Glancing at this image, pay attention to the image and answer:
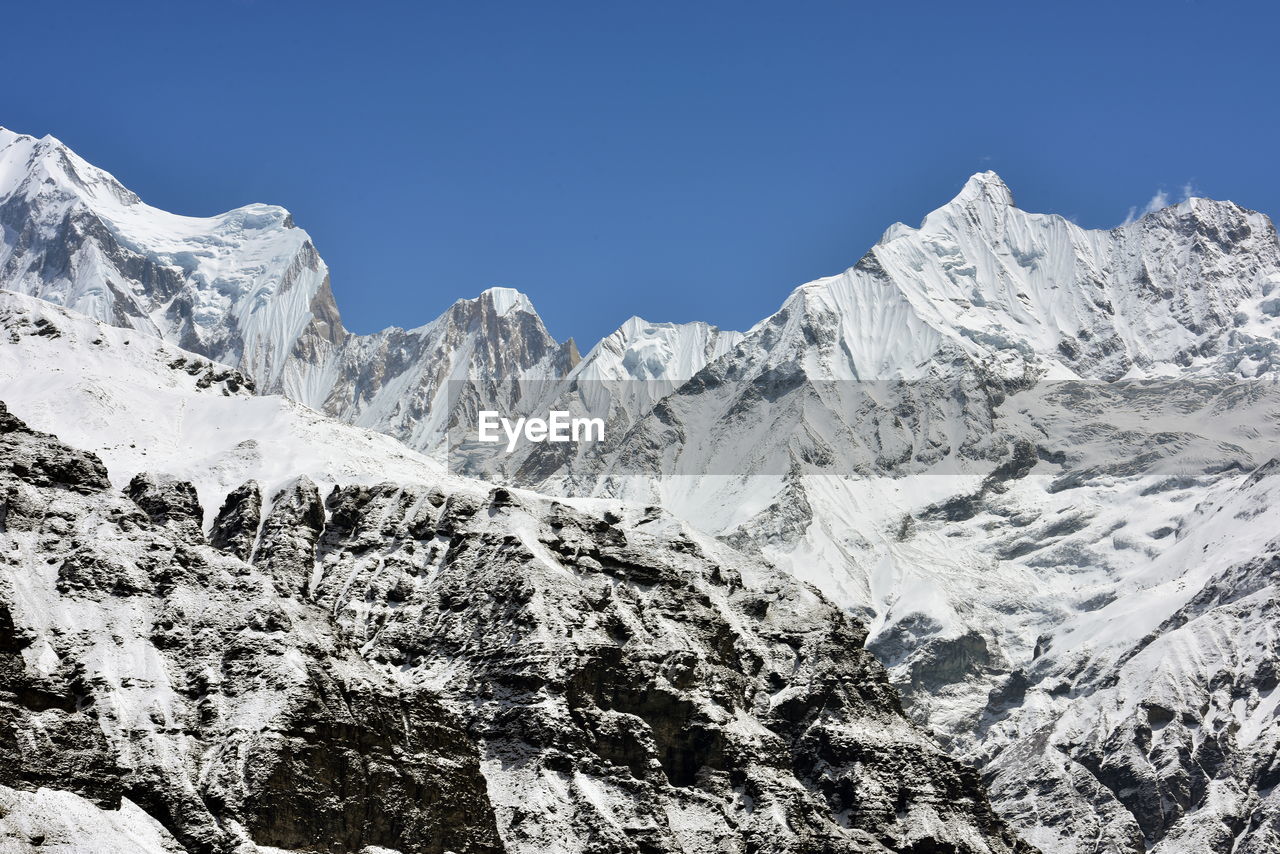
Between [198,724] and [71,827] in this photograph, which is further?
[198,724]

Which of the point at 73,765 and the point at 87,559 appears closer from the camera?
the point at 73,765

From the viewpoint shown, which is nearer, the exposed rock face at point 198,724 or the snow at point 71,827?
the snow at point 71,827

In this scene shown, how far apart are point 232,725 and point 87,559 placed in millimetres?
24548

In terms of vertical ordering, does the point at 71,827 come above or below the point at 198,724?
below

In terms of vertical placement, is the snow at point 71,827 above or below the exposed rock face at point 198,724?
below

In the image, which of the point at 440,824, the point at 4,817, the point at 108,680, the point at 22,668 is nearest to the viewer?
the point at 4,817

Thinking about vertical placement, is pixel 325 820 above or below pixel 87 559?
below

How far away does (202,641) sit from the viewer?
19375cm

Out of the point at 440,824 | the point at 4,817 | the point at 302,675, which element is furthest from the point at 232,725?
the point at 4,817

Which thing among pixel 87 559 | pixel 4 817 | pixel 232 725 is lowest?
pixel 4 817

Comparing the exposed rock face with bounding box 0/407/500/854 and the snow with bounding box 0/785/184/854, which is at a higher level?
the exposed rock face with bounding box 0/407/500/854

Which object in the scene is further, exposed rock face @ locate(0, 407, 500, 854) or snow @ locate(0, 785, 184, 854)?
exposed rock face @ locate(0, 407, 500, 854)

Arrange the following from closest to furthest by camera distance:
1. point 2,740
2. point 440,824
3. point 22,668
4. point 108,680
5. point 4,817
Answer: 1. point 4,817
2. point 2,740
3. point 22,668
4. point 108,680
5. point 440,824

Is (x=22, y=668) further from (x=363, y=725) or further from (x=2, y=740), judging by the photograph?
(x=363, y=725)
